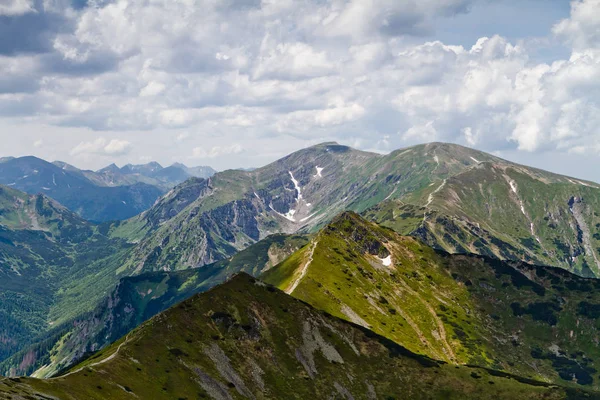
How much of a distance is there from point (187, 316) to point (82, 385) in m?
57.3

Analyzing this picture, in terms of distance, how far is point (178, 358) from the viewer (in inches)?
6132

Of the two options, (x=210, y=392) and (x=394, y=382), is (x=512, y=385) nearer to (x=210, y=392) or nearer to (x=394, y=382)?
(x=394, y=382)

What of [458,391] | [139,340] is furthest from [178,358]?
[458,391]

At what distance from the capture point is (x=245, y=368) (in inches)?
6624

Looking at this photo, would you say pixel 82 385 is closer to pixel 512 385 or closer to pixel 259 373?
pixel 259 373

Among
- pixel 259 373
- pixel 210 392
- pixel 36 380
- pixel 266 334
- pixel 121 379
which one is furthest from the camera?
pixel 266 334

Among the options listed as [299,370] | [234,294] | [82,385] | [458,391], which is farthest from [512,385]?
[82,385]

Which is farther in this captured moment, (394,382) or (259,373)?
(394,382)

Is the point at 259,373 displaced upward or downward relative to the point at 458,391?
upward

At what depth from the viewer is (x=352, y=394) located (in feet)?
584

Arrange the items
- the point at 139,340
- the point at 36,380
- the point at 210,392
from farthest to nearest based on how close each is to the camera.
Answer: the point at 139,340, the point at 210,392, the point at 36,380

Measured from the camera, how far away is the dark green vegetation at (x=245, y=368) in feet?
461

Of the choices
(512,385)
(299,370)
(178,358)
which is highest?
(178,358)

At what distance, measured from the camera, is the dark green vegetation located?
461ft
